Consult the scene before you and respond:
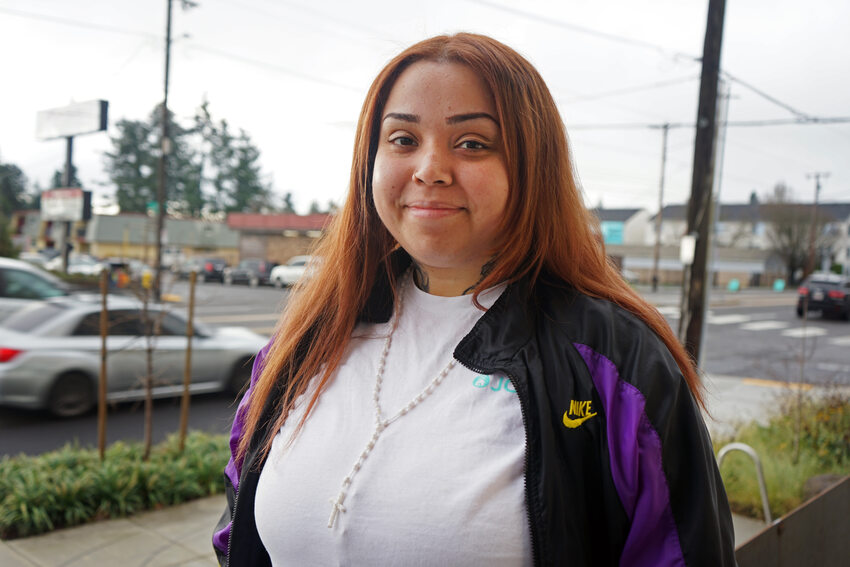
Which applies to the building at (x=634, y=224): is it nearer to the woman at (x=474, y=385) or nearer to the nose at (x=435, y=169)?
the woman at (x=474, y=385)

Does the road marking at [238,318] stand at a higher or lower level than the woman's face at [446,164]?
lower

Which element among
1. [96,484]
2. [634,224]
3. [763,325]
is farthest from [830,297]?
[634,224]

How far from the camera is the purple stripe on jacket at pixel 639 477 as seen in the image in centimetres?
105

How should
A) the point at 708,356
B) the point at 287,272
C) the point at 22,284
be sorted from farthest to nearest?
1. the point at 287,272
2. the point at 708,356
3. the point at 22,284

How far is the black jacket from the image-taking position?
41.3 inches

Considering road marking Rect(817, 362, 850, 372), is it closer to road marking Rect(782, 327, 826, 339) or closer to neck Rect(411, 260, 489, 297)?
road marking Rect(782, 327, 826, 339)

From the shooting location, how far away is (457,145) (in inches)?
50.2

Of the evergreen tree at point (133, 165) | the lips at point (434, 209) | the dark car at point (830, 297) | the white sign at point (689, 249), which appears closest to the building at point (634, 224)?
the dark car at point (830, 297)

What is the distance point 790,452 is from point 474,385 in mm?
5037

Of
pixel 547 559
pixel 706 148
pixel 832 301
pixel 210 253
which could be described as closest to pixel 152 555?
pixel 547 559

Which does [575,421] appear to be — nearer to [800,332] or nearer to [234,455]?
[234,455]

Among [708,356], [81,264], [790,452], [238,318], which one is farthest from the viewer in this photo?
[81,264]

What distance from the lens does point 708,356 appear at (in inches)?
550

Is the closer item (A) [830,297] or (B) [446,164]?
(B) [446,164]
